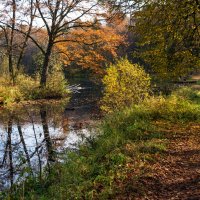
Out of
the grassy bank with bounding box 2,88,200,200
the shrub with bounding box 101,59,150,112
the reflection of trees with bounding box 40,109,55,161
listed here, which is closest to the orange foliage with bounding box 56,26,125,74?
the reflection of trees with bounding box 40,109,55,161

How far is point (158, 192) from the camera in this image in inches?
201

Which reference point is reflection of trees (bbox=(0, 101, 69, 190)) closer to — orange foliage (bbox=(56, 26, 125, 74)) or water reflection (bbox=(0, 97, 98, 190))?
water reflection (bbox=(0, 97, 98, 190))

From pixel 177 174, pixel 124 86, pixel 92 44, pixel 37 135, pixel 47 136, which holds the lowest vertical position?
pixel 37 135

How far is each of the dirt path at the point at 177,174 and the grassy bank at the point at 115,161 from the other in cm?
16

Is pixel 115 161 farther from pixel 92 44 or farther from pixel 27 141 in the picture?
pixel 92 44

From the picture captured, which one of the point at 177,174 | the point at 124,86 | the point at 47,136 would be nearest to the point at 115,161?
the point at 177,174

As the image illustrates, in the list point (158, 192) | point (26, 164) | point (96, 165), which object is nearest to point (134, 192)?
point (158, 192)

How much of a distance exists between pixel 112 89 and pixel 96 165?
20.3 ft

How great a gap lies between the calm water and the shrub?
1.48m

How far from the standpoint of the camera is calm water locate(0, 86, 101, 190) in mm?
7426

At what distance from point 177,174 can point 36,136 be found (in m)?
6.67

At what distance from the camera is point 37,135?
11594 mm

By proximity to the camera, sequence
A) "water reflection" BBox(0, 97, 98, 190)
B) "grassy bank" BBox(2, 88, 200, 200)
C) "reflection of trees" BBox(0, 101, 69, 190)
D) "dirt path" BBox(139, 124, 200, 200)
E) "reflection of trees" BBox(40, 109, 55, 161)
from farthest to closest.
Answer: "reflection of trees" BBox(40, 109, 55, 161)
"water reflection" BBox(0, 97, 98, 190)
"reflection of trees" BBox(0, 101, 69, 190)
"grassy bank" BBox(2, 88, 200, 200)
"dirt path" BBox(139, 124, 200, 200)

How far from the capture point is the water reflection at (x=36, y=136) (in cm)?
739
